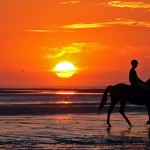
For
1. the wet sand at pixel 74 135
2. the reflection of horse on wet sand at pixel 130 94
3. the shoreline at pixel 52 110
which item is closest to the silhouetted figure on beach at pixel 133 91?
the reflection of horse on wet sand at pixel 130 94

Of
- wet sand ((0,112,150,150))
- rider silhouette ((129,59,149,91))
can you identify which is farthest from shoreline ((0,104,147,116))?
rider silhouette ((129,59,149,91))

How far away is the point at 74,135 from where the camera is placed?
54.2 feet

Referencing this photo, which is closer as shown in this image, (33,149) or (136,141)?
(33,149)

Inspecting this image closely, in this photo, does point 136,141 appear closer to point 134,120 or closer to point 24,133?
point 24,133

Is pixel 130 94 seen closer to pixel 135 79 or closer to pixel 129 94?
pixel 129 94

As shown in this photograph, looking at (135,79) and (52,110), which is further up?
(135,79)

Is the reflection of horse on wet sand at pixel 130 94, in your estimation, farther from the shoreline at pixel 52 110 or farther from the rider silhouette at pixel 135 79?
the shoreline at pixel 52 110

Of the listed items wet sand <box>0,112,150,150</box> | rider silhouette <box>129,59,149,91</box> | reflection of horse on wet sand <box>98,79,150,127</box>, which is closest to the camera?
wet sand <box>0,112,150,150</box>

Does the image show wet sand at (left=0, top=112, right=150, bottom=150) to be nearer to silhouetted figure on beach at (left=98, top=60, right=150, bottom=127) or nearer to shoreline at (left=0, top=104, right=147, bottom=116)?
silhouetted figure on beach at (left=98, top=60, right=150, bottom=127)

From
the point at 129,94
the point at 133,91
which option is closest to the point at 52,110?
the point at 129,94

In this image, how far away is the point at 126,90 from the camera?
21.2 m

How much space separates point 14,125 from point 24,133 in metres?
2.87

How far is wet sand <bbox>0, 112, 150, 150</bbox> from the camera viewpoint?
46.8ft

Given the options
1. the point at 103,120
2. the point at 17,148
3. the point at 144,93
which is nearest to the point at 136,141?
the point at 17,148
